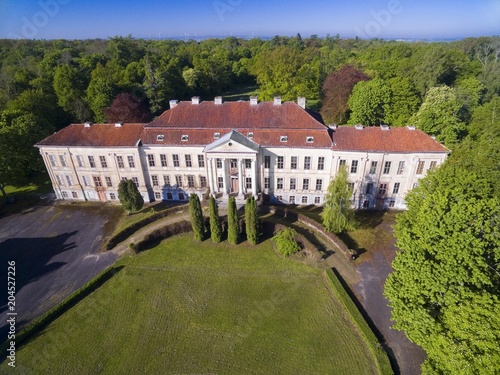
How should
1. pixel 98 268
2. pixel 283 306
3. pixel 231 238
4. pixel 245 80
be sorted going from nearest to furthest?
pixel 283 306
pixel 98 268
pixel 231 238
pixel 245 80

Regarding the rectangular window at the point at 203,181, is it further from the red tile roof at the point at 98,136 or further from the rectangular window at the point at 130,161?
the red tile roof at the point at 98,136

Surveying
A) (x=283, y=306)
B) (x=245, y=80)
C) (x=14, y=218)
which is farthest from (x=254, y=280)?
(x=245, y=80)

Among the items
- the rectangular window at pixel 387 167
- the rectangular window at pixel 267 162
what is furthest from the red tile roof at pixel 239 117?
the rectangular window at pixel 387 167

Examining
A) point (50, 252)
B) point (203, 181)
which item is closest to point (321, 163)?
point (203, 181)

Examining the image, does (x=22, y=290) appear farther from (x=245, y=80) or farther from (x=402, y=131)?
(x=245, y=80)

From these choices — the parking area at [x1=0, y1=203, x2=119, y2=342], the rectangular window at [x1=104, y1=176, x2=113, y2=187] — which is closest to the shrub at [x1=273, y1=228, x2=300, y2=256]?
the parking area at [x1=0, y1=203, x2=119, y2=342]

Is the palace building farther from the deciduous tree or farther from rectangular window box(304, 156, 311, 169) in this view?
the deciduous tree
